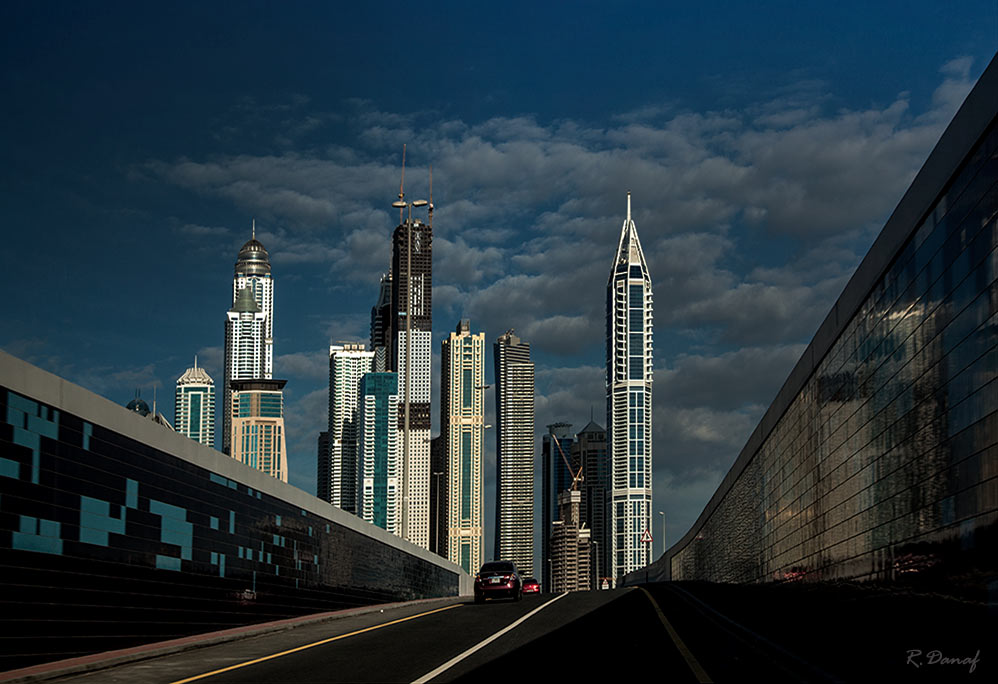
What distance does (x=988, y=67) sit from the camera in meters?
19.5

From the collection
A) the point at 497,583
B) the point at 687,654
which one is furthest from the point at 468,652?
the point at 497,583

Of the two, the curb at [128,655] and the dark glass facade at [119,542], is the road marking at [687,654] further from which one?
the dark glass facade at [119,542]

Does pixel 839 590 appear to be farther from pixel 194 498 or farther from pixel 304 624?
pixel 194 498

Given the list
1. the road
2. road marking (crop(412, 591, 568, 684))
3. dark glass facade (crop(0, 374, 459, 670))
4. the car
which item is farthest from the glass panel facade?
dark glass facade (crop(0, 374, 459, 670))

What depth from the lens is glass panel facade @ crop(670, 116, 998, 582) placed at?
790 inches

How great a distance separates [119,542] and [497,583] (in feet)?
61.1

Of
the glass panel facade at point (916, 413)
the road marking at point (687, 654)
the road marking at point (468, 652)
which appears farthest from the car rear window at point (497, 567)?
the road marking at point (687, 654)

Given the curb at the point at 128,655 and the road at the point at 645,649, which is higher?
the road at the point at 645,649

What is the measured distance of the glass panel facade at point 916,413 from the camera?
790 inches

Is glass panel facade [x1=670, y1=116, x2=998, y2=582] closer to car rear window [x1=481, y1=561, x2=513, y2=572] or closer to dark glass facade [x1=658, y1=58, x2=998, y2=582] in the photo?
dark glass facade [x1=658, y1=58, x2=998, y2=582]

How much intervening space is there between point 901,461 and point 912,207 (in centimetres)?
557

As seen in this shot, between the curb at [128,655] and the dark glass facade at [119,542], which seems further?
the dark glass facade at [119,542]

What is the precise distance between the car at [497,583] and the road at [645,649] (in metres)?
11.3

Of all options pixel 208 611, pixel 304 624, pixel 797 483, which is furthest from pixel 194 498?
pixel 797 483
